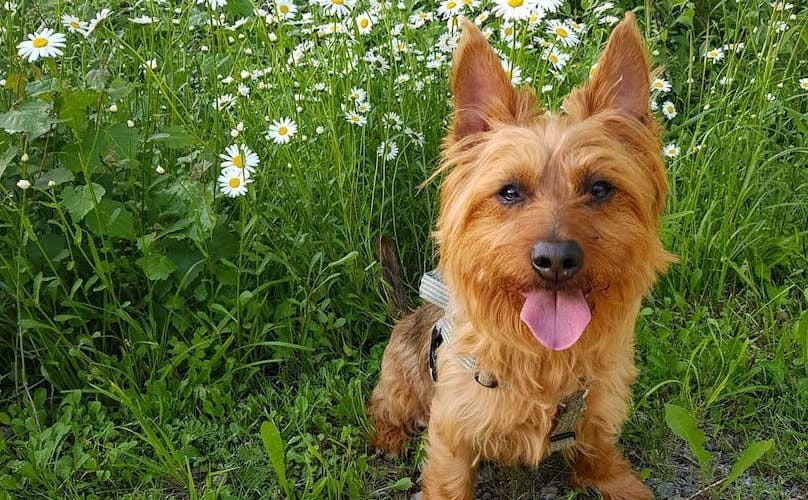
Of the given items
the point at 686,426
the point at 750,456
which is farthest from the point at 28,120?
the point at 750,456

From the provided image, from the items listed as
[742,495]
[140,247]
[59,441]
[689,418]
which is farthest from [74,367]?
[742,495]

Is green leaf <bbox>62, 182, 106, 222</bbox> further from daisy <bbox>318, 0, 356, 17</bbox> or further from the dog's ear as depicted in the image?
the dog's ear

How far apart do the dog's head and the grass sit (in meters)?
0.76

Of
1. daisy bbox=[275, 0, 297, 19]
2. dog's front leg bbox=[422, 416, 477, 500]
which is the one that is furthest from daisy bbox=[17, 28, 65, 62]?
dog's front leg bbox=[422, 416, 477, 500]

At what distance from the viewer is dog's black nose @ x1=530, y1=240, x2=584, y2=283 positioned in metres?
2.02

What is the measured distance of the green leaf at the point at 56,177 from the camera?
268 centimetres

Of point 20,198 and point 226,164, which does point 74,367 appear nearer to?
point 20,198

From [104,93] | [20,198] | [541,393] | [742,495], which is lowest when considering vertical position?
[742,495]

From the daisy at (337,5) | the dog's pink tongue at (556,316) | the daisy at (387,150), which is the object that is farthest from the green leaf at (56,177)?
the dog's pink tongue at (556,316)

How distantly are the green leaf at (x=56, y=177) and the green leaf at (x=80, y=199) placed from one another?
0.08m

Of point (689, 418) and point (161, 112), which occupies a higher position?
point (161, 112)

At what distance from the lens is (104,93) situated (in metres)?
2.72

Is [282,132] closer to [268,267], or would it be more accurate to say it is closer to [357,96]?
[357,96]

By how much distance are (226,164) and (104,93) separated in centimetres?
48
